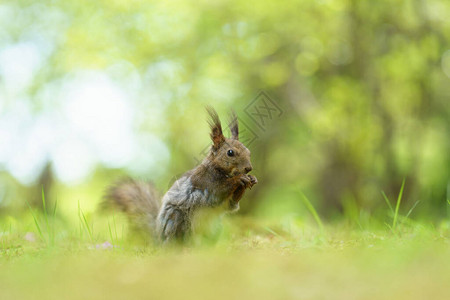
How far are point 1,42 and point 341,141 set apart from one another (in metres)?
9.14

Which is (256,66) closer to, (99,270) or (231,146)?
(231,146)

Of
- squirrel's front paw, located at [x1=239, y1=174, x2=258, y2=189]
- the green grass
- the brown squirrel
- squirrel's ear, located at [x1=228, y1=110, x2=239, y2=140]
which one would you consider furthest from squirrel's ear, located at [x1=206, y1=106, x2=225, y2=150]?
the green grass

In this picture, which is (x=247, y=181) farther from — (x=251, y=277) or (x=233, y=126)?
(x=251, y=277)

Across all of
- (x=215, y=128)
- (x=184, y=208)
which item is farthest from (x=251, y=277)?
(x=215, y=128)

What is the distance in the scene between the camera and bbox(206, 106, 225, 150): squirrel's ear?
340cm

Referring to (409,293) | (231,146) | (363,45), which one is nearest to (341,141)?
(363,45)

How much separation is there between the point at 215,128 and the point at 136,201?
3.87 feet

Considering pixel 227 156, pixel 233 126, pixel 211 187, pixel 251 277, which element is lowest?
pixel 251 277

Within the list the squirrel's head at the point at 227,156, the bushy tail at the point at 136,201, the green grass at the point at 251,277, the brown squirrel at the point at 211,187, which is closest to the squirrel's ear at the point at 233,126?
the brown squirrel at the point at 211,187

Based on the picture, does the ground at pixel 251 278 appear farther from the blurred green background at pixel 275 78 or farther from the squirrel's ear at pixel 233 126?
the blurred green background at pixel 275 78

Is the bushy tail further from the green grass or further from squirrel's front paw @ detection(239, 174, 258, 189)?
the green grass

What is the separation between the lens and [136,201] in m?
4.11

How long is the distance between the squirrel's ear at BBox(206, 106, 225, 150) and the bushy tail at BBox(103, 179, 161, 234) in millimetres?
985

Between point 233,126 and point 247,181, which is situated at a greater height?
point 233,126
